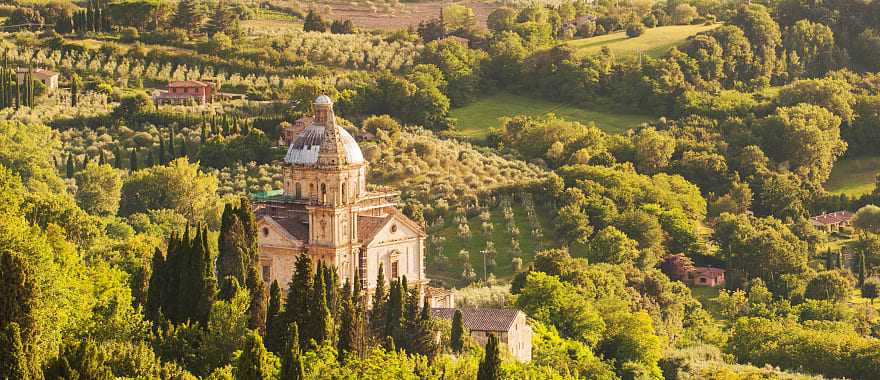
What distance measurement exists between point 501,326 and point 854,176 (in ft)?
189

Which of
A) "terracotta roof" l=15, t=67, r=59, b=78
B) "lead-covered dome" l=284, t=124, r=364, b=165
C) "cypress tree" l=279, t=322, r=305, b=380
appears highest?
"lead-covered dome" l=284, t=124, r=364, b=165

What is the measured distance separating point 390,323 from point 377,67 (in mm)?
74241

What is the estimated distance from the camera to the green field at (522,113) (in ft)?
407

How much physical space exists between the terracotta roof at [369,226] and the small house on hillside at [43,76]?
5092cm

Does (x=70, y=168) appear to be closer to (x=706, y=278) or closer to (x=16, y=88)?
(x=16, y=88)

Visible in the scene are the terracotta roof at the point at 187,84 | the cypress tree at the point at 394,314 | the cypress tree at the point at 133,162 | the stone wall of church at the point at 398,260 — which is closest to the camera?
the cypress tree at the point at 394,314

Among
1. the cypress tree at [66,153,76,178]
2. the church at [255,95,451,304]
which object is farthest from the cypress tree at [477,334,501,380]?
the cypress tree at [66,153,76,178]

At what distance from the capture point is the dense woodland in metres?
58.0

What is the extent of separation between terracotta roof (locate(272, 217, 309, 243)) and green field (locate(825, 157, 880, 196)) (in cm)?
5430

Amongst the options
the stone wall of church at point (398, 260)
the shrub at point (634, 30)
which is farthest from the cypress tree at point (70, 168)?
the shrub at point (634, 30)

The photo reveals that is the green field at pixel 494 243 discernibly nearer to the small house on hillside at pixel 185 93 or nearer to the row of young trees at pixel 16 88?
the small house on hillside at pixel 185 93

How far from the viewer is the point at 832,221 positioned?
108000 millimetres

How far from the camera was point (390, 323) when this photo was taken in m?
64.1

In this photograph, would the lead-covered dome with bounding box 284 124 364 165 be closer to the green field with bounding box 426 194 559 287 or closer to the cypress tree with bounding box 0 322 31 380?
the green field with bounding box 426 194 559 287
